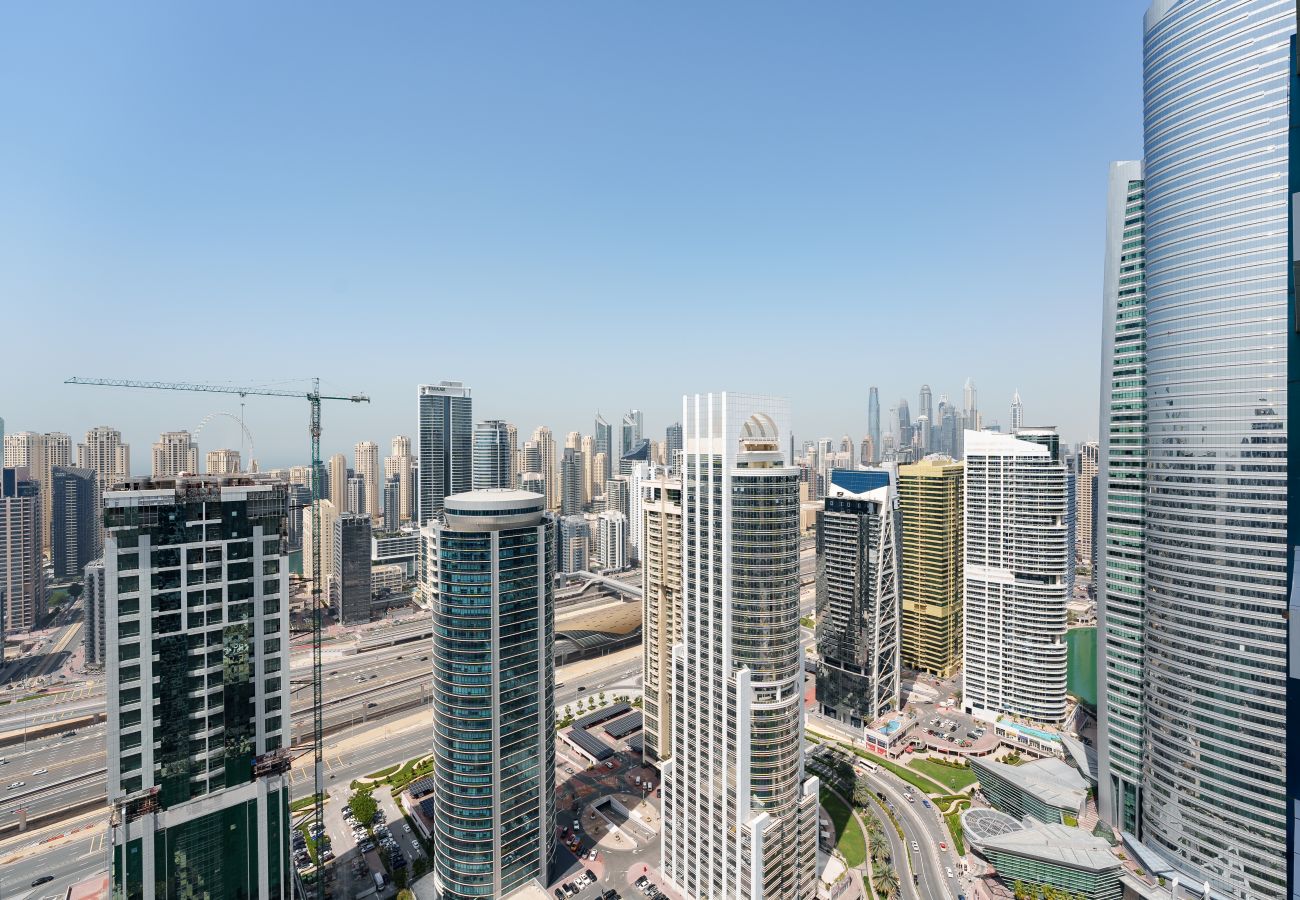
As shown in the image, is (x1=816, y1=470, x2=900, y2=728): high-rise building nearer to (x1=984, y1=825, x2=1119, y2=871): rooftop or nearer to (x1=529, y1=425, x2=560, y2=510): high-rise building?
(x1=984, y1=825, x2=1119, y2=871): rooftop

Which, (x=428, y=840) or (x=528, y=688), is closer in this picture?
(x=528, y=688)

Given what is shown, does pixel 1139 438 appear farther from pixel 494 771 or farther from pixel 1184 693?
pixel 494 771

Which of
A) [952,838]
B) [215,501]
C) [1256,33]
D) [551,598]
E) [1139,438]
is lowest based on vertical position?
[952,838]

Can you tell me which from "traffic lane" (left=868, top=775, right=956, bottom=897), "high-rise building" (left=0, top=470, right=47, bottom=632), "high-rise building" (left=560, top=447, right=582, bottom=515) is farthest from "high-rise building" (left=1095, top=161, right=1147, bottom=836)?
"high-rise building" (left=0, top=470, right=47, bottom=632)

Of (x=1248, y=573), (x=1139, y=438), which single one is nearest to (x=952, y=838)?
(x=1248, y=573)

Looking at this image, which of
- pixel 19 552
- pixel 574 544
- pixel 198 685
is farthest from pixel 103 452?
pixel 198 685
